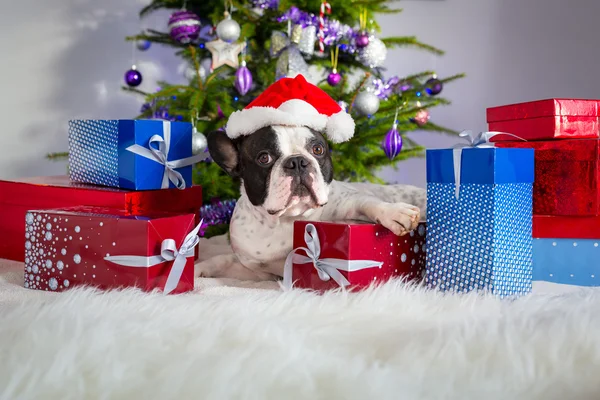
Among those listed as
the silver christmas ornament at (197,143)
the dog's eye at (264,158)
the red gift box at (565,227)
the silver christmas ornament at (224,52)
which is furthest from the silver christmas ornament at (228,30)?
the red gift box at (565,227)

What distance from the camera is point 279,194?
67.4 inches

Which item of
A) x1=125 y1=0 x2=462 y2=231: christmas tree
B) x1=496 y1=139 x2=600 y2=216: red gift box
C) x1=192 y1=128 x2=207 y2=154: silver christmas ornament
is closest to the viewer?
x1=496 y1=139 x2=600 y2=216: red gift box

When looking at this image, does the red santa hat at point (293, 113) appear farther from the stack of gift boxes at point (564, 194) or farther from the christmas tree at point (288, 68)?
the christmas tree at point (288, 68)

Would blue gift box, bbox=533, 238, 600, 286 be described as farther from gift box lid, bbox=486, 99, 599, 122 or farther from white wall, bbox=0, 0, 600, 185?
white wall, bbox=0, 0, 600, 185

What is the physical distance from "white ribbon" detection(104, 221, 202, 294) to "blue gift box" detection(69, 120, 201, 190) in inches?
16.2

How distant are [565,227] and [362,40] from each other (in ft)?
4.39

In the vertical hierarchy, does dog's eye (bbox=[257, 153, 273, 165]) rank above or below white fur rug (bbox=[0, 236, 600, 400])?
above

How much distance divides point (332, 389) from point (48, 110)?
3.45 m

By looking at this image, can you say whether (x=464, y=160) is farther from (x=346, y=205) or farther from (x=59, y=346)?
(x=59, y=346)

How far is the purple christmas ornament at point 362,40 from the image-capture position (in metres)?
2.75

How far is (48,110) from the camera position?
12.6 feet

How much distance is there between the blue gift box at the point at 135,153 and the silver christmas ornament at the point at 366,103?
0.81 m

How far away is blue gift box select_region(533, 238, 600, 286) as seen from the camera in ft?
6.05

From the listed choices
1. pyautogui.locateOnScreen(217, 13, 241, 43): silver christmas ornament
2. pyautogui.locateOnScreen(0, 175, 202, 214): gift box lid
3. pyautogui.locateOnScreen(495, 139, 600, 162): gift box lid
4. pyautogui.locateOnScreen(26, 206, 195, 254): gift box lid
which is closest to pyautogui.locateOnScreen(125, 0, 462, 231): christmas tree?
pyautogui.locateOnScreen(217, 13, 241, 43): silver christmas ornament
